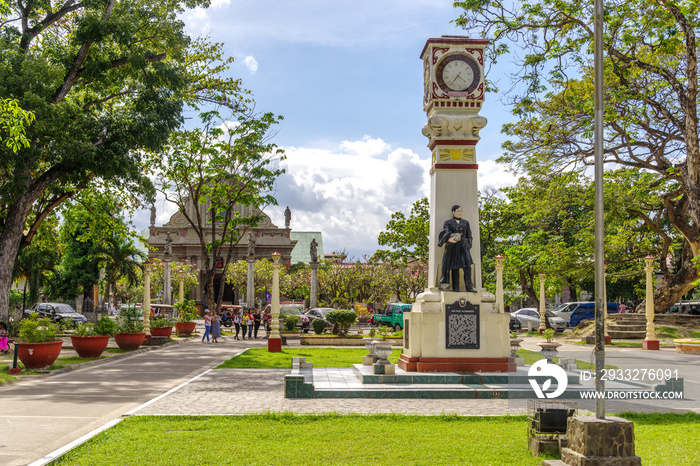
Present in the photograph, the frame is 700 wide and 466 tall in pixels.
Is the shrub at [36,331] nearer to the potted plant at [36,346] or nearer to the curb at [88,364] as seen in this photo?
the potted plant at [36,346]

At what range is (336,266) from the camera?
177 ft

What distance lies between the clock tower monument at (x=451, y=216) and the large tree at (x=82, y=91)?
34.0ft

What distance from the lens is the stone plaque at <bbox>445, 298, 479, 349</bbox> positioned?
13.1 m

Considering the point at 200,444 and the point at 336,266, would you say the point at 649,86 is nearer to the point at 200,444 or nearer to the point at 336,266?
the point at 200,444

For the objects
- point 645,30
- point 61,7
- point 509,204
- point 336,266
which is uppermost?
point 61,7

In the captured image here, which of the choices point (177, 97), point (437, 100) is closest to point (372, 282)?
point (177, 97)

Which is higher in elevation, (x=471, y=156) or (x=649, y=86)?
(x=649, y=86)

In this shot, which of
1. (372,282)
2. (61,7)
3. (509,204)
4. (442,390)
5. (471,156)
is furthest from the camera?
(372,282)

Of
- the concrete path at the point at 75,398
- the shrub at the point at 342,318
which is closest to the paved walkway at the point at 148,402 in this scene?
the concrete path at the point at 75,398

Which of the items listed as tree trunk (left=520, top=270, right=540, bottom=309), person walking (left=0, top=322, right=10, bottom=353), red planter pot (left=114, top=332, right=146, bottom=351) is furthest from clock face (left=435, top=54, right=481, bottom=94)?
tree trunk (left=520, top=270, right=540, bottom=309)

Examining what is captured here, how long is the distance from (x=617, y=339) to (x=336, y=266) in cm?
2876

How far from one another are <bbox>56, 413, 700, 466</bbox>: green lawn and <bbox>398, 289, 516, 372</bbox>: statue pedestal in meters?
3.91

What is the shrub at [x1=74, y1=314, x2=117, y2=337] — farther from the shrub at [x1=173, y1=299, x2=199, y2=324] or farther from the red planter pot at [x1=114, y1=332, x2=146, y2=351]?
the shrub at [x1=173, y1=299, x2=199, y2=324]

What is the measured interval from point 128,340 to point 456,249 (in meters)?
13.5
